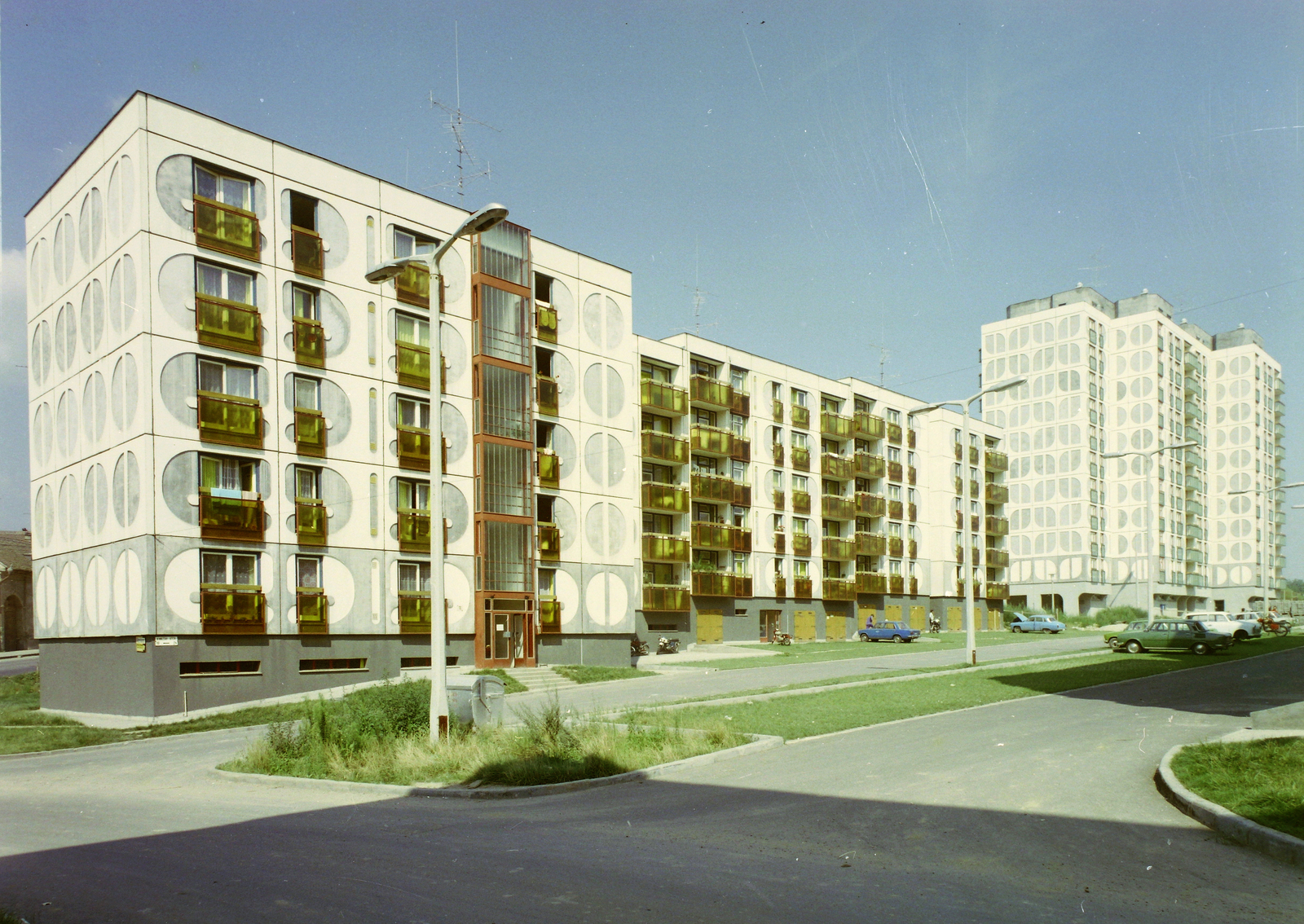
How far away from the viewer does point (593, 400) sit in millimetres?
43062

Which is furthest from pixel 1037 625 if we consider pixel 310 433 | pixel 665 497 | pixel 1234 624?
pixel 310 433

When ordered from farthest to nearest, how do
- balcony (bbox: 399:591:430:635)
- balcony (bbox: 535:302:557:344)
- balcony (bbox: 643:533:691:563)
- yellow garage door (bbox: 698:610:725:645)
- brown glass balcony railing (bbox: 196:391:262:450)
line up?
1. yellow garage door (bbox: 698:610:725:645)
2. balcony (bbox: 643:533:691:563)
3. balcony (bbox: 535:302:557:344)
4. balcony (bbox: 399:591:430:635)
5. brown glass balcony railing (bbox: 196:391:262:450)

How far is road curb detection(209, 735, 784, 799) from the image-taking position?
12.7m

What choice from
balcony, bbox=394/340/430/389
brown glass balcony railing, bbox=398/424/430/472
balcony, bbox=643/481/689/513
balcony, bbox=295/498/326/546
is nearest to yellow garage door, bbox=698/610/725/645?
balcony, bbox=643/481/689/513

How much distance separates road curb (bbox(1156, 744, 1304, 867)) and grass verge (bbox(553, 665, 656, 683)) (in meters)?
25.3

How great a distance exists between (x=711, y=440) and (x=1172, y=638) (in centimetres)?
2407

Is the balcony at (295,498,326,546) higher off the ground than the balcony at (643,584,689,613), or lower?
higher

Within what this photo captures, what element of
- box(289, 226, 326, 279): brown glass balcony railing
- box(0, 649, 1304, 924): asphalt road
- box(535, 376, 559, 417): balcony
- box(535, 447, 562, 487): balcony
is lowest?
box(0, 649, 1304, 924): asphalt road

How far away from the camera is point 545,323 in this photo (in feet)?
135

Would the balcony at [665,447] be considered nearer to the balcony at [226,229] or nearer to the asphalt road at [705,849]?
the balcony at [226,229]

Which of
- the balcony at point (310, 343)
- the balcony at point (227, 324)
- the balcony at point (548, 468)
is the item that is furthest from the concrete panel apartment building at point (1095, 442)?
the balcony at point (227, 324)

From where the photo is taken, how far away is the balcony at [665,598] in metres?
49.0

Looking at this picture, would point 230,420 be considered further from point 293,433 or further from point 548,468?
point 548,468

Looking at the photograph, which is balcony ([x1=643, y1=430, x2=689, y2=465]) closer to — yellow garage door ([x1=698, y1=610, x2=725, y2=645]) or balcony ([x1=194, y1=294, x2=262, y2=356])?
yellow garage door ([x1=698, y1=610, x2=725, y2=645])
